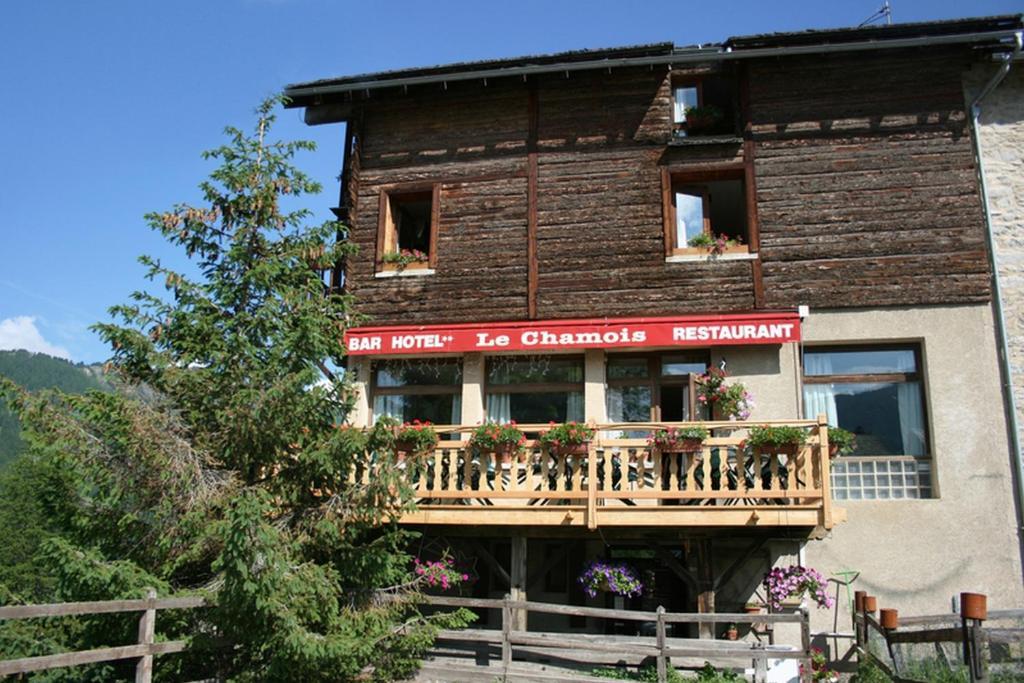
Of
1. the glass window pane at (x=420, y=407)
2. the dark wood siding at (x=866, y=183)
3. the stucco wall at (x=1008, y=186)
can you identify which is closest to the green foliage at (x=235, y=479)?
the glass window pane at (x=420, y=407)

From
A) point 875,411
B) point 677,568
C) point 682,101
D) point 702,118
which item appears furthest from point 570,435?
point 682,101

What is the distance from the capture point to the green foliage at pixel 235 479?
8898 millimetres

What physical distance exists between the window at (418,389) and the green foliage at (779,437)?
550 cm

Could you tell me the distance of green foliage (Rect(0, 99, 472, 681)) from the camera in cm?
890

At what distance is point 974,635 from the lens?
26.8 feet

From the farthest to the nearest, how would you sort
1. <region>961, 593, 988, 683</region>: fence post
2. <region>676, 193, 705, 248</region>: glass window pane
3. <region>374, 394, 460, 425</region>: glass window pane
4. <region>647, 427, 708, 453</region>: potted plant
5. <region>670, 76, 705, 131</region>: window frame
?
<region>670, 76, 705, 131</region>: window frame
<region>374, 394, 460, 425</region>: glass window pane
<region>676, 193, 705, 248</region>: glass window pane
<region>647, 427, 708, 453</region>: potted plant
<region>961, 593, 988, 683</region>: fence post

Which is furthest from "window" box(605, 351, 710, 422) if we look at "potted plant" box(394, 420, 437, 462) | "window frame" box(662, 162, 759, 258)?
"potted plant" box(394, 420, 437, 462)

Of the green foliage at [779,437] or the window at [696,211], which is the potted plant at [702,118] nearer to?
the window at [696,211]

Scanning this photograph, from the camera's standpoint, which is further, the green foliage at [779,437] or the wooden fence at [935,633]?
the green foliage at [779,437]

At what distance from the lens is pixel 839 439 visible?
11.2m

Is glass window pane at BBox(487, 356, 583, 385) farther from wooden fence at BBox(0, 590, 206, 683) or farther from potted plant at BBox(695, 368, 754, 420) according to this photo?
wooden fence at BBox(0, 590, 206, 683)

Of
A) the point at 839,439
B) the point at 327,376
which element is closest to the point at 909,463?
the point at 839,439

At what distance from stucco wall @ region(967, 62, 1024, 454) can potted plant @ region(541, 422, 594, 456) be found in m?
6.42

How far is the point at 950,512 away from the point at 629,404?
15.9 feet
